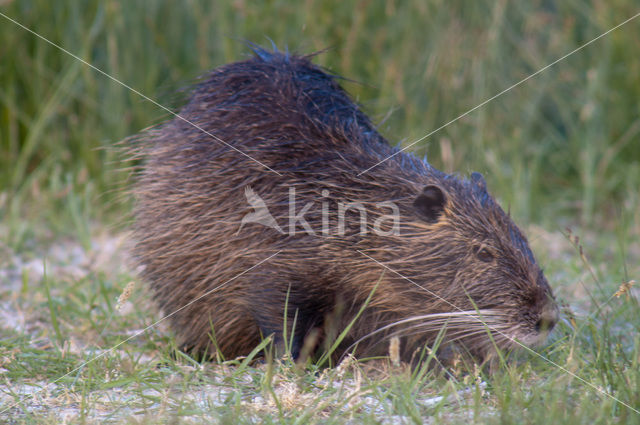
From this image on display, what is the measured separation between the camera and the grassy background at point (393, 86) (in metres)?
4.76

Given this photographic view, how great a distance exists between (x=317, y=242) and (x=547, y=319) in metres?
0.77

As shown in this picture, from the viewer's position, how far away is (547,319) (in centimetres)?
232

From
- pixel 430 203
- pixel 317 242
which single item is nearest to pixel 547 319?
pixel 430 203

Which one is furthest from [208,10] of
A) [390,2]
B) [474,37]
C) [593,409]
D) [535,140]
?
[593,409]

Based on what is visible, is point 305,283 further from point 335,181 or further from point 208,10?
point 208,10

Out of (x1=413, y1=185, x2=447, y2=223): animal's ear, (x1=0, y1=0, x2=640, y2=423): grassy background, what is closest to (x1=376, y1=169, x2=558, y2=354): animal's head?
(x1=413, y1=185, x2=447, y2=223): animal's ear

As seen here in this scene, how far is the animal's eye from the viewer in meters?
2.49

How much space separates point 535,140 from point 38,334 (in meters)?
3.76

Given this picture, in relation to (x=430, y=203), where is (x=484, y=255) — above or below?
below

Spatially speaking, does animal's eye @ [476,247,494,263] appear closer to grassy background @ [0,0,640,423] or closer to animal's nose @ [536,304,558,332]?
animal's nose @ [536,304,558,332]

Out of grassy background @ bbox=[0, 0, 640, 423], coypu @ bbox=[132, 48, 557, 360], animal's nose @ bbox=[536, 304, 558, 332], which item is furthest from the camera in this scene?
grassy background @ bbox=[0, 0, 640, 423]

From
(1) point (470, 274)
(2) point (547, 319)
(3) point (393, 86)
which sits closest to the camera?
(2) point (547, 319)

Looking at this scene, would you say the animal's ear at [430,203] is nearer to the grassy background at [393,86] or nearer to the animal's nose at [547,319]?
the animal's nose at [547,319]

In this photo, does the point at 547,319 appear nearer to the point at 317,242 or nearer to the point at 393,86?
the point at 317,242
